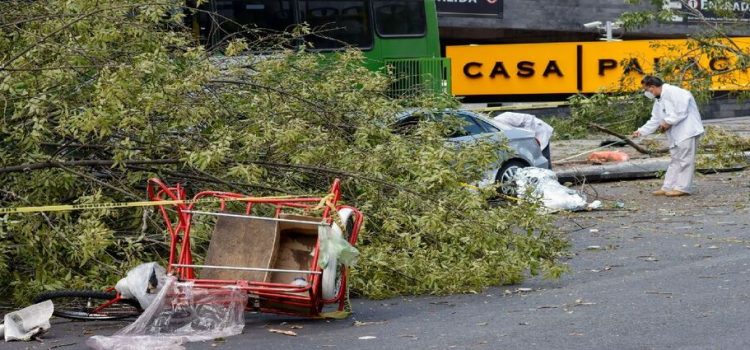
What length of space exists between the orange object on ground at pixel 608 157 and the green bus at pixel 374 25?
8.43ft

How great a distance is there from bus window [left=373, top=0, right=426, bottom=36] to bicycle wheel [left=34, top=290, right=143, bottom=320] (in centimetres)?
1277

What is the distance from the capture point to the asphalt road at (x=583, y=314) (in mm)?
7262

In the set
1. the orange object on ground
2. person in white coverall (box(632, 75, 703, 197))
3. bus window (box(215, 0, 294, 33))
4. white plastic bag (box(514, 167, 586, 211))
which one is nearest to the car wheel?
white plastic bag (box(514, 167, 586, 211))

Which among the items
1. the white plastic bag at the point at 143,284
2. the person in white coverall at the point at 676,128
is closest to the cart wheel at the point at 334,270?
the white plastic bag at the point at 143,284

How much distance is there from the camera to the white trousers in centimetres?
1619

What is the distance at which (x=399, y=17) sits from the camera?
20.7 meters

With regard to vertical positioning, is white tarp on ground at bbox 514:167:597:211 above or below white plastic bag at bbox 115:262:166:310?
below

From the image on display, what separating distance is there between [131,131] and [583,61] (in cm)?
2041

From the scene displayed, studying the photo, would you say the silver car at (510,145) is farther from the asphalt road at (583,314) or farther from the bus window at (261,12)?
the bus window at (261,12)

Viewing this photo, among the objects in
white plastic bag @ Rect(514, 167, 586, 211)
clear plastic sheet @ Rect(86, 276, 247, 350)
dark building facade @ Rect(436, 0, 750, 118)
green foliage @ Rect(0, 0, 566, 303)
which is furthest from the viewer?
dark building facade @ Rect(436, 0, 750, 118)

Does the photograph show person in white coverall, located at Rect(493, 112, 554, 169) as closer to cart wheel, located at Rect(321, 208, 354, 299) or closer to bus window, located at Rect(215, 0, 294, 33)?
bus window, located at Rect(215, 0, 294, 33)

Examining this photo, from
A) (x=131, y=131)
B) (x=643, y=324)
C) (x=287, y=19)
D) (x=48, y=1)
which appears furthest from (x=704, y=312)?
(x=287, y=19)

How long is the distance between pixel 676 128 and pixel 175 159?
9191 mm

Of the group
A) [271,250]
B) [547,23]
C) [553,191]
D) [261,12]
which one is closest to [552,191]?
[553,191]
